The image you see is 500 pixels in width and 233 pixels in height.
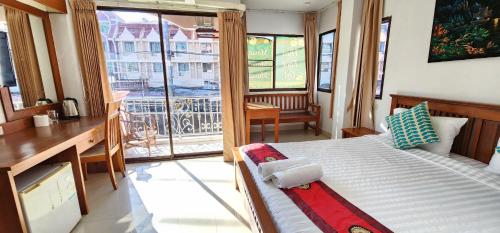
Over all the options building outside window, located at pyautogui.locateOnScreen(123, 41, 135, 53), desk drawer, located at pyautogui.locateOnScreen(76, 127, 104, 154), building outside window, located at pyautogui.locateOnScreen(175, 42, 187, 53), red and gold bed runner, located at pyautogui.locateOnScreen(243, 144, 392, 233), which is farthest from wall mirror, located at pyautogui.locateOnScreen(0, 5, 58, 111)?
red and gold bed runner, located at pyautogui.locateOnScreen(243, 144, 392, 233)

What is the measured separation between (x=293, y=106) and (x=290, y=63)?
904mm

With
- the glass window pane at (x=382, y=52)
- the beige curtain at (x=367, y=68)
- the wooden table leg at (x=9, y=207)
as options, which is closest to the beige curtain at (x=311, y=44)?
the beige curtain at (x=367, y=68)

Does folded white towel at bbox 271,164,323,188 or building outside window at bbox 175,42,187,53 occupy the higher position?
building outside window at bbox 175,42,187,53

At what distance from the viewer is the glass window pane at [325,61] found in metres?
4.17

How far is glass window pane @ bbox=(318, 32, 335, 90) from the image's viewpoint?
4.17 meters

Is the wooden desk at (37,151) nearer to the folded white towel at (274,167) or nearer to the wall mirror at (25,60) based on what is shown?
the wall mirror at (25,60)

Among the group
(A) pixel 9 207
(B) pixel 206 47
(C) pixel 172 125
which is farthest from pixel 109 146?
(B) pixel 206 47

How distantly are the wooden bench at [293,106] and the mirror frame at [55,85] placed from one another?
2.78m

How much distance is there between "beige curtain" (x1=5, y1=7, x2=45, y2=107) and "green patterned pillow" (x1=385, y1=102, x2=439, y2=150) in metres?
3.82

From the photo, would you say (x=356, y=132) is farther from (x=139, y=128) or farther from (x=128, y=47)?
(x=128, y=47)

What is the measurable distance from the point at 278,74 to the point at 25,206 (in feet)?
13.1

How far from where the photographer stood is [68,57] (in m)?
2.67

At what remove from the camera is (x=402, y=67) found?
261 cm

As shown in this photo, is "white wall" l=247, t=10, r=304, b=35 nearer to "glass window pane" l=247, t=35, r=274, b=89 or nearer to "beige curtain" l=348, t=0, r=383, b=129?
"glass window pane" l=247, t=35, r=274, b=89
